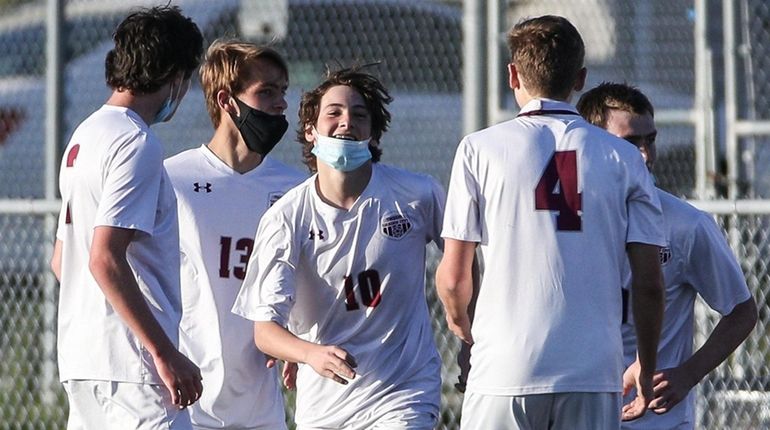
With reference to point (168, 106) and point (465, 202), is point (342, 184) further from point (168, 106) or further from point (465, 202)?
point (465, 202)

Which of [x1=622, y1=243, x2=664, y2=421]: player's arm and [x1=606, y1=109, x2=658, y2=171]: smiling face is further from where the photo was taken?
[x1=606, y1=109, x2=658, y2=171]: smiling face

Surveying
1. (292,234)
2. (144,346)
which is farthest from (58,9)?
(144,346)

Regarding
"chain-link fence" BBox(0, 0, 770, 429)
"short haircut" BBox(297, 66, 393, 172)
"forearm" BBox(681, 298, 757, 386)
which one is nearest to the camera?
"forearm" BBox(681, 298, 757, 386)

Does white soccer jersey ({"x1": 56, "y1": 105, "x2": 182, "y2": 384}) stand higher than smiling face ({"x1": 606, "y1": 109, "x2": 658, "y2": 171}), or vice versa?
smiling face ({"x1": 606, "y1": 109, "x2": 658, "y2": 171})

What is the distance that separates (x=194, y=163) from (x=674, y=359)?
1916 millimetres

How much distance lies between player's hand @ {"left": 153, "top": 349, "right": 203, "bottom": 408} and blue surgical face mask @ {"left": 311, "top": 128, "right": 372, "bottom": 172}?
0.99 meters

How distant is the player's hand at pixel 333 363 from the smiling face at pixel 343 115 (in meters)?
0.78

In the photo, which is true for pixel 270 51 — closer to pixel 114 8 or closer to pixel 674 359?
pixel 674 359

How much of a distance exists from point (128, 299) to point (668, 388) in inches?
62.2

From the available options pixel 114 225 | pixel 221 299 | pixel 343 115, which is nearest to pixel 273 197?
pixel 221 299

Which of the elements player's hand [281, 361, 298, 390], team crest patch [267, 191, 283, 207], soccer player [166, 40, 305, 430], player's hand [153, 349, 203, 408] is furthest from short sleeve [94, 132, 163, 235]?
player's hand [281, 361, 298, 390]

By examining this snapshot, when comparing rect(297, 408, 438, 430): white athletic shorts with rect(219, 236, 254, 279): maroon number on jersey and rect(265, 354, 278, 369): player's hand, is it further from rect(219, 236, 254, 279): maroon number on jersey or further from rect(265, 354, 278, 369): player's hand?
rect(219, 236, 254, 279): maroon number on jersey

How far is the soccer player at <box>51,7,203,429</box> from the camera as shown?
13.4ft

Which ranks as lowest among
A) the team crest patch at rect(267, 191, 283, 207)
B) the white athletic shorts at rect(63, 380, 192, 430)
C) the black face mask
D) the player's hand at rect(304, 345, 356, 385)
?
the white athletic shorts at rect(63, 380, 192, 430)
